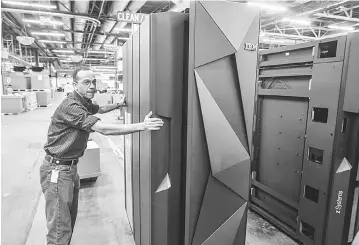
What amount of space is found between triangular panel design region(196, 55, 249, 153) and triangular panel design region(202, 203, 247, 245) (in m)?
0.60

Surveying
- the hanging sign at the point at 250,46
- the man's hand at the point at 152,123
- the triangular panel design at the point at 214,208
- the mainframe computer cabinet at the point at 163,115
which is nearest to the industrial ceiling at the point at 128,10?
the mainframe computer cabinet at the point at 163,115

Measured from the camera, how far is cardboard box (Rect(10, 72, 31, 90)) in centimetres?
1249

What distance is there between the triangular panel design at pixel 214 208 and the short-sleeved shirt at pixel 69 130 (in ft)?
3.69

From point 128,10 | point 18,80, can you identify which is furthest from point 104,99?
point 128,10

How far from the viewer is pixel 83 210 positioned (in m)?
3.39

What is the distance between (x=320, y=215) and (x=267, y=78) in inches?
67.6

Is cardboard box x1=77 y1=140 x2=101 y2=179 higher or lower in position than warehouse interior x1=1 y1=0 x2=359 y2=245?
lower

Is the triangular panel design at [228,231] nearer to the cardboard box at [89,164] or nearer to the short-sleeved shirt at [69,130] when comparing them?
the short-sleeved shirt at [69,130]

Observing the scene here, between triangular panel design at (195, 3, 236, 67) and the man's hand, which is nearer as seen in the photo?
triangular panel design at (195, 3, 236, 67)

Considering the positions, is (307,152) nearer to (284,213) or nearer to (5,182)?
(284,213)

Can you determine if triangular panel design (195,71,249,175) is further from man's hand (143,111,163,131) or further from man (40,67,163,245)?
man (40,67,163,245)

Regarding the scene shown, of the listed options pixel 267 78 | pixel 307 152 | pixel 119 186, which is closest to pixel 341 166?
pixel 307 152

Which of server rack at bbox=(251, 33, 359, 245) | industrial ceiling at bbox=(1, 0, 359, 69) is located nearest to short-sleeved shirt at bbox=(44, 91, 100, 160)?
server rack at bbox=(251, 33, 359, 245)

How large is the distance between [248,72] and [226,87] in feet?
0.59
